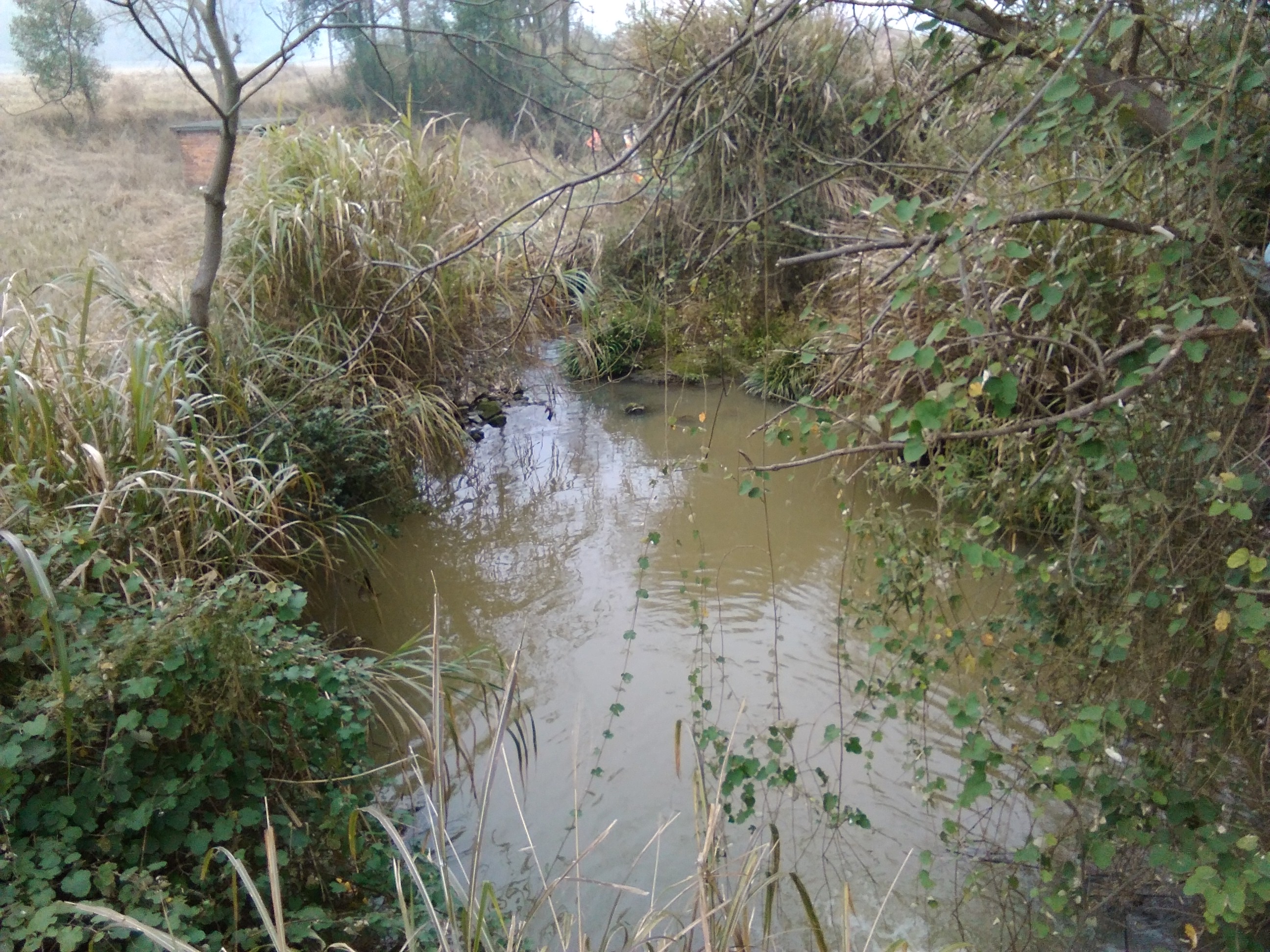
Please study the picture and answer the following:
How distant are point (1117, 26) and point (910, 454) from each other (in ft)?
2.40

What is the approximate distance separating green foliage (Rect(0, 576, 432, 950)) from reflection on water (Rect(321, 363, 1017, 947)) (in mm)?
516

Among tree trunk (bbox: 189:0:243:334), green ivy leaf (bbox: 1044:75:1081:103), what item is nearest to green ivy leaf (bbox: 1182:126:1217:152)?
green ivy leaf (bbox: 1044:75:1081:103)

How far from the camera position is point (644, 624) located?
140 inches

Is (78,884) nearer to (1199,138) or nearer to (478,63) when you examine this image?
(1199,138)

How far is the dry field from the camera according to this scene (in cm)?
488

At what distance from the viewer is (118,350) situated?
11.2 ft

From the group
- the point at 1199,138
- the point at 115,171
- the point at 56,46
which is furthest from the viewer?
the point at 115,171

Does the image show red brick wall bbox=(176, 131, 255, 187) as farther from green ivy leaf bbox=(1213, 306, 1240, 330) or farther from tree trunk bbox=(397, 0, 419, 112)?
green ivy leaf bbox=(1213, 306, 1240, 330)

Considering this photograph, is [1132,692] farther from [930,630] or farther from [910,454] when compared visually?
[910,454]

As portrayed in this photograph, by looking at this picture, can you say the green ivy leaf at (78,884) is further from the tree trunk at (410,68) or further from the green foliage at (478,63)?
the tree trunk at (410,68)

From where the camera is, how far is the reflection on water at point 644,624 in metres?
2.44

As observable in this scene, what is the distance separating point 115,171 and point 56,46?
1943 millimetres

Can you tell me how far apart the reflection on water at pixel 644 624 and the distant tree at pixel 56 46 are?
241 centimetres

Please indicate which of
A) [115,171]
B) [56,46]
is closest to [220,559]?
[56,46]
